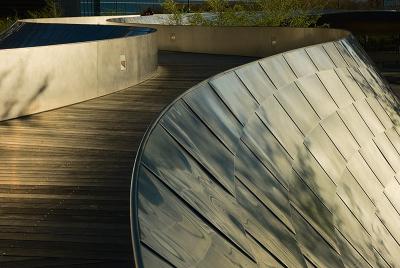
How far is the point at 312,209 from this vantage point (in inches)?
476

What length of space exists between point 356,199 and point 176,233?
31.7ft

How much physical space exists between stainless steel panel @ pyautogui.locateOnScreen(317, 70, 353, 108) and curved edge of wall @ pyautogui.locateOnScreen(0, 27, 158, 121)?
418cm

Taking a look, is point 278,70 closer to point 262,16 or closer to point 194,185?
point 194,185

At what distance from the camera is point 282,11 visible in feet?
109

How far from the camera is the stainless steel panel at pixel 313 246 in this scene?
390 inches

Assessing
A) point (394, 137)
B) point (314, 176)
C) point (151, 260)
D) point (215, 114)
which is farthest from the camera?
point (394, 137)

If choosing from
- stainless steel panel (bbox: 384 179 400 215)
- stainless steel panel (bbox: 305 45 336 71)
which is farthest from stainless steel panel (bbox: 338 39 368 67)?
stainless steel panel (bbox: 384 179 400 215)

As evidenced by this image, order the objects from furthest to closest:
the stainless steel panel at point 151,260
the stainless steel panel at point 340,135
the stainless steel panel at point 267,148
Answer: the stainless steel panel at point 340,135 < the stainless steel panel at point 267,148 < the stainless steel panel at point 151,260

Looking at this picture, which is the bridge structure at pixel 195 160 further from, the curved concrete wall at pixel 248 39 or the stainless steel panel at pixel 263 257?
the curved concrete wall at pixel 248 39

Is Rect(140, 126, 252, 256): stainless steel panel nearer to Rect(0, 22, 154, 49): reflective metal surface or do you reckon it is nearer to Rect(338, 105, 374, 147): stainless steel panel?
Rect(338, 105, 374, 147): stainless steel panel

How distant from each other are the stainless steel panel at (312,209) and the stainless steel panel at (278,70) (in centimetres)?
219

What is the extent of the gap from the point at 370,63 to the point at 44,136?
12.8 meters

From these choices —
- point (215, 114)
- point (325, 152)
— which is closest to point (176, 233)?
point (215, 114)

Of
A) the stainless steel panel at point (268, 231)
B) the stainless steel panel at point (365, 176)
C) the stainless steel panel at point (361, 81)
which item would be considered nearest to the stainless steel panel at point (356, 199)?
the stainless steel panel at point (365, 176)
